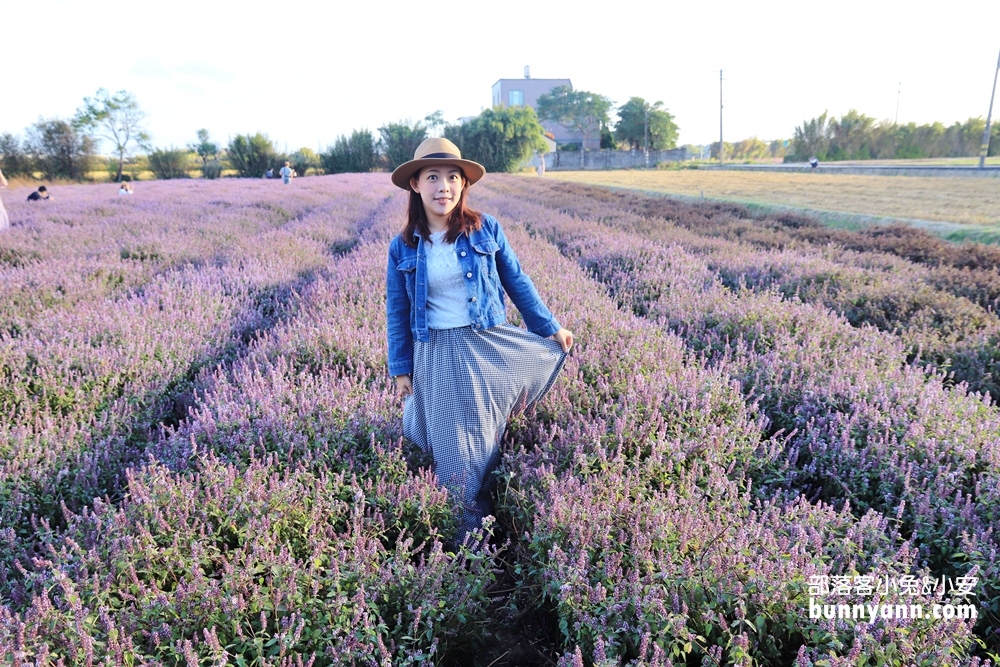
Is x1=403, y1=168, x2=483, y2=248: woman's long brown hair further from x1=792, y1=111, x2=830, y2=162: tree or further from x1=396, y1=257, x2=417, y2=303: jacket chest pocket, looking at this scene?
x1=792, y1=111, x2=830, y2=162: tree

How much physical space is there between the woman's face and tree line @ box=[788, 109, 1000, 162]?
206 feet

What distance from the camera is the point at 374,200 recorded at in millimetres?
18000

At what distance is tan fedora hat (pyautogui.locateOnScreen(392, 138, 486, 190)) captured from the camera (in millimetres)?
2461

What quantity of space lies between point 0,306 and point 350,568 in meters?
4.99

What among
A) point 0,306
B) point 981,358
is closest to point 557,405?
point 981,358

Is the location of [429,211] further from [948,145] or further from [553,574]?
[948,145]

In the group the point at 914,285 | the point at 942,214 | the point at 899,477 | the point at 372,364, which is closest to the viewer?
the point at 899,477

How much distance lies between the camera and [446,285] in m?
2.65

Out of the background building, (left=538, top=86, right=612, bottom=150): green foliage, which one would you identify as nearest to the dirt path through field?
(left=538, top=86, right=612, bottom=150): green foliage

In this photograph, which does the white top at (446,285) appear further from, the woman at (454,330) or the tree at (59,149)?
the tree at (59,149)

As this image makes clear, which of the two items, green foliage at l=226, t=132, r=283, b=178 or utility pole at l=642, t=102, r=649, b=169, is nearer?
green foliage at l=226, t=132, r=283, b=178

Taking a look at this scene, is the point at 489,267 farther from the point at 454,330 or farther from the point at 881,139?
the point at 881,139

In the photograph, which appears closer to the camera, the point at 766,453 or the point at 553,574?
the point at 553,574

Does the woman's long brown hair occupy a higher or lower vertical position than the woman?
higher
